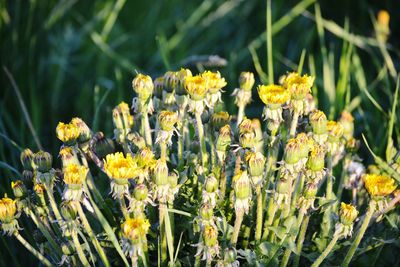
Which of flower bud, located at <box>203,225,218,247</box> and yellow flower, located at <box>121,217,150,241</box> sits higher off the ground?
yellow flower, located at <box>121,217,150,241</box>

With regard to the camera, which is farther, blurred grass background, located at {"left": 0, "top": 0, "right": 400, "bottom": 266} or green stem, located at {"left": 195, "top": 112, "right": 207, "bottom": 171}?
blurred grass background, located at {"left": 0, "top": 0, "right": 400, "bottom": 266}

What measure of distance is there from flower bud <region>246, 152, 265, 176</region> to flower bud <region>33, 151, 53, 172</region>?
486mm

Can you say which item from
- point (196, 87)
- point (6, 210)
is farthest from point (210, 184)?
point (6, 210)

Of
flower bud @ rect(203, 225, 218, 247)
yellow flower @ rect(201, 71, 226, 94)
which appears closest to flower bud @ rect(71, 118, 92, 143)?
yellow flower @ rect(201, 71, 226, 94)

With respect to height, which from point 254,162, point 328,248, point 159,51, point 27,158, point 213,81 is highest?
point 159,51

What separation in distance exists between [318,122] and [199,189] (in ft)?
1.16

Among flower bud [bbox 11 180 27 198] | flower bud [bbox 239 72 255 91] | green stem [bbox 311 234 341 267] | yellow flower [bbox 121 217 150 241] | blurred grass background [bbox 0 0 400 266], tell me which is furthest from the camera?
blurred grass background [bbox 0 0 400 266]

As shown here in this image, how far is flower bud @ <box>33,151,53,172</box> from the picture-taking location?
143 cm

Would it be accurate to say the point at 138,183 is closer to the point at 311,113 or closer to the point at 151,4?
the point at 311,113

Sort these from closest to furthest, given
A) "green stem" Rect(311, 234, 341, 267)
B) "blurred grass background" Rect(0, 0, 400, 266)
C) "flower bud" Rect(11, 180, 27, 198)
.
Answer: "green stem" Rect(311, 234, 341, 267)
"flower bud" Rect(11, 180, 27, 198)
"blurred grass background" Rect(0, 0, 400, 266)

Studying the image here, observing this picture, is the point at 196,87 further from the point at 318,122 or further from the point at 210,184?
the point at 318,122

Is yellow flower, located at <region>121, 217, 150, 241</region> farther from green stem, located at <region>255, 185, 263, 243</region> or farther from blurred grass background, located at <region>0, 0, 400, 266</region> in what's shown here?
blurred grass background, located at <region>0, 0, 400, 266</region>

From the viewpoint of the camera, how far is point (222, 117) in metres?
1.56

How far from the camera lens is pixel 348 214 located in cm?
137
